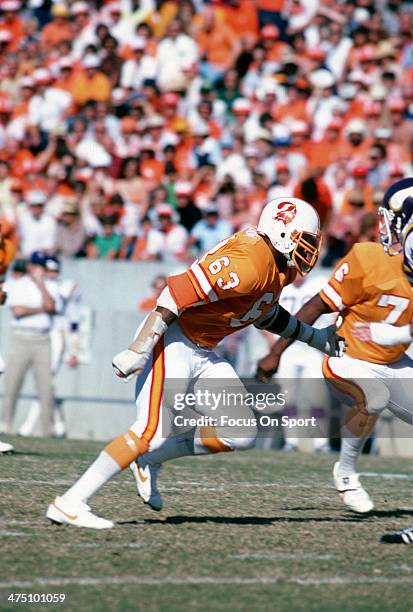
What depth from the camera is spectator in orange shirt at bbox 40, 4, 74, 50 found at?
18.9 m

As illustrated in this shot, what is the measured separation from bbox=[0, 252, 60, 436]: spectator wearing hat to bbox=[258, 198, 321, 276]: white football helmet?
22.6ft

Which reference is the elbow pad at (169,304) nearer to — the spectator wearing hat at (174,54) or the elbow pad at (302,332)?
the elbow pad at (302,332)

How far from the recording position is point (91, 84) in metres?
17.4

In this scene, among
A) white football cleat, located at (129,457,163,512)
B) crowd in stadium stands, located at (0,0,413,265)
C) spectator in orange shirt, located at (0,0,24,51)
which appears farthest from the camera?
spectator in orange shirt, located at (0,0,24,51)

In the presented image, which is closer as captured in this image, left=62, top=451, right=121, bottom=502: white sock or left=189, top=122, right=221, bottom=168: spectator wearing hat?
left=62, top=451, right=121, bottom=502: white sock

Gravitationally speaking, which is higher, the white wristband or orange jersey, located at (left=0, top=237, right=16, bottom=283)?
orange jersey, located at (left=0, top=237, right=16, bottom=283)

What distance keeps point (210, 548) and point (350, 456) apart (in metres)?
1.74

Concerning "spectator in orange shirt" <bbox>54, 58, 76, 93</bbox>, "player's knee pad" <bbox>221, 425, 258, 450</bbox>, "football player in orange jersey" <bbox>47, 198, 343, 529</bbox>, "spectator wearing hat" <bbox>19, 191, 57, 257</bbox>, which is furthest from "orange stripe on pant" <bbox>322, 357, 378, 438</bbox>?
"spectator in orange shirt" <bbox>54, 58, 76, 93</bbox>

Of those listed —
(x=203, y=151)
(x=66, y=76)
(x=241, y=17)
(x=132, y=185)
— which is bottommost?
(x=132, y=185)

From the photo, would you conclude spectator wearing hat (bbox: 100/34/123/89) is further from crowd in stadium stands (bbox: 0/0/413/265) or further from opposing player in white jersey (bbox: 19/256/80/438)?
opposing player in white jersey (bbox: 19/256/80/438)

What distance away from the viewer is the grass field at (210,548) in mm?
4973

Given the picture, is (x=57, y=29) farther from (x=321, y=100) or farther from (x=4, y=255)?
(x=4, y=255)

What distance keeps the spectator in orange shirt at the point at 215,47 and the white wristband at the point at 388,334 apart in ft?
32.5

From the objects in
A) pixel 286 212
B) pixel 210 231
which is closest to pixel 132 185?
pixel 210 231
